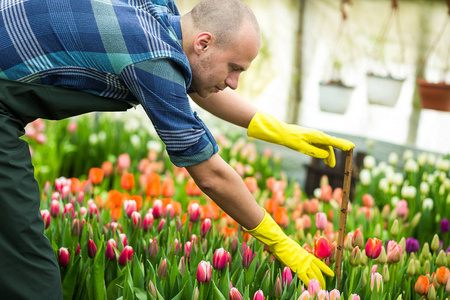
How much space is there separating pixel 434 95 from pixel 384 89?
0.39m

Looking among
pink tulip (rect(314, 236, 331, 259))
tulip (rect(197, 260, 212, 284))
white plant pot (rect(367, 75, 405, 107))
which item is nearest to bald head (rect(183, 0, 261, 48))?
tulip (rect(197, 260, 212, 284))

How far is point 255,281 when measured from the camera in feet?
5.73

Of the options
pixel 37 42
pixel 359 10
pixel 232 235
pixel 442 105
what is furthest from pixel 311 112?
pixel 37 42

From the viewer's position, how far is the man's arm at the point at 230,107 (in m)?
1.98

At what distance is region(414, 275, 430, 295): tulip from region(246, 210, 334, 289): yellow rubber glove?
0.91ft

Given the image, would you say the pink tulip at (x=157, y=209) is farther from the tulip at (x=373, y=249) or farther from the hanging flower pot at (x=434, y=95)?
the hanging flower pot at (x=434, y=95)

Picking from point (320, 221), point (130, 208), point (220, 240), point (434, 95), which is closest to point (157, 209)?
point (130, 208)

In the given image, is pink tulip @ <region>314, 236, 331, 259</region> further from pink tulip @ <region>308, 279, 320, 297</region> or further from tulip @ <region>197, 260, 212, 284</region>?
tulip @ <region>197, 260, 212, 284</region>

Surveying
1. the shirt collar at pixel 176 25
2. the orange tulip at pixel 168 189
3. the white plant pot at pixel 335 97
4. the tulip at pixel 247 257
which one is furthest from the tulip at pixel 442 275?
the white plant pot at pixel 335 97

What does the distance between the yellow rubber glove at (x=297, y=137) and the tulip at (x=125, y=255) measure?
2.05 ft

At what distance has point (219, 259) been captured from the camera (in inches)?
66.2

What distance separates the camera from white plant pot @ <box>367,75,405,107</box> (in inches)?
157

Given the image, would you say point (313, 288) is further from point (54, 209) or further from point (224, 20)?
point (54, 209)

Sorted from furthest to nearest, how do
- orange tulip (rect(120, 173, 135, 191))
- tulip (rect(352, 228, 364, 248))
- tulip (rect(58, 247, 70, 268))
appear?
orange tulip (rect(120, 173, 135, 191)), tulip (rect(352, 228, 364, 248)), tulip (rect(58, 247, 70, 268))
